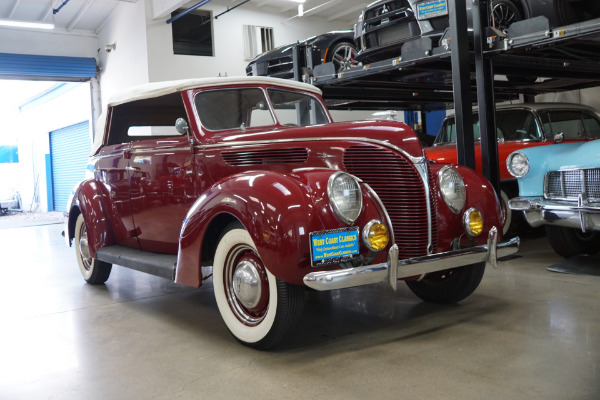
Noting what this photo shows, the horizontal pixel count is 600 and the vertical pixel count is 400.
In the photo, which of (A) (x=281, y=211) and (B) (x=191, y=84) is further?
(B) (x=191, y=84)

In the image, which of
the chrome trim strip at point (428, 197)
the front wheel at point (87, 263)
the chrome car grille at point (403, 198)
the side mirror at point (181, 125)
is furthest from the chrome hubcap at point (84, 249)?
the chrome trim strip at point (428, 197)

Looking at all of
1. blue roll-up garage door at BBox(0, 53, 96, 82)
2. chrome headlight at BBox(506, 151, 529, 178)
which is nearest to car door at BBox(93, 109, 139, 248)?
chrome headlight at BBox(506, 151, 529, 178)

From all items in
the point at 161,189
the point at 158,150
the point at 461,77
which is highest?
the point at 461,77

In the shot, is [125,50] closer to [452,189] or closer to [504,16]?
[504,16]

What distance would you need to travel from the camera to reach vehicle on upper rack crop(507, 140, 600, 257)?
4.20 m

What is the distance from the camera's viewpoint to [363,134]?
10.4 ft

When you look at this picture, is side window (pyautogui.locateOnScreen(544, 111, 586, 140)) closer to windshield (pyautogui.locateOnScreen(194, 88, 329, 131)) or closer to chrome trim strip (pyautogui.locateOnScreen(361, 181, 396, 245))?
windshield (pyautogui.locateOnScreen(194, 88, 329, 131))

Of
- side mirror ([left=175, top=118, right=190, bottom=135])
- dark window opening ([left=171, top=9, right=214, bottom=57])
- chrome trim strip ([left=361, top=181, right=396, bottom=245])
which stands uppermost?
dark window opening ([left=171, top=9, right=214, bottom=57])

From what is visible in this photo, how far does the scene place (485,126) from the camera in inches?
209

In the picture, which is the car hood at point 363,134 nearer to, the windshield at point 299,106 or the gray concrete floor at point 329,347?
the windshield at point 299,106

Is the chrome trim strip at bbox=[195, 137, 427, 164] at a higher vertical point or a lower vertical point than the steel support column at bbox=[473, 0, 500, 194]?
lower

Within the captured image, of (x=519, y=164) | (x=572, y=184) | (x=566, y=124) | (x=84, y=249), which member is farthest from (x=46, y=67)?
(x=572, y=184)

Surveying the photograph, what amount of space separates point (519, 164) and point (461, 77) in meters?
1.02

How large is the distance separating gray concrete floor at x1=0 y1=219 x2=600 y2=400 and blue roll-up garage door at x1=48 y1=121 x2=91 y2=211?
13.0 m
